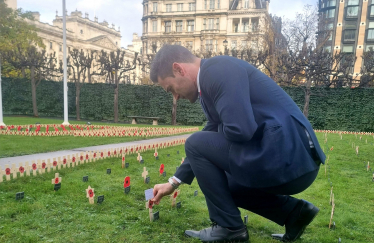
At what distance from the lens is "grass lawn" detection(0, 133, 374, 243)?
253 cm

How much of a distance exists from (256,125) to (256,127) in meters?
0.01

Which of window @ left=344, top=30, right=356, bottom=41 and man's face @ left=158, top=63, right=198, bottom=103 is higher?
window @ left=344, top=30, right=356, bottom=41

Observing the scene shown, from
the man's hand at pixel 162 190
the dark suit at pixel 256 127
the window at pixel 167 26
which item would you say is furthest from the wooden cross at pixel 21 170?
the window at pixel 167 26

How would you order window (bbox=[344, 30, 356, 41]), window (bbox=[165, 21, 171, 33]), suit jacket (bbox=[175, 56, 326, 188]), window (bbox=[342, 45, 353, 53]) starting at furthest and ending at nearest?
window (bbox=[165, 21, 171, 33]) < window (bbox=[342, 45, 353, 53]) < window (bbox=[344, 30, 356, 41]) < suit jacket (bbox=[175, 56, 326, 188])

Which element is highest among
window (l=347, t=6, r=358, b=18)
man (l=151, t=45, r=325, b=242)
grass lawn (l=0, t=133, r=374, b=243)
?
window (l=347, t=6, r=358, b=18)

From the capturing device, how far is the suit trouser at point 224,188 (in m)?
2.10

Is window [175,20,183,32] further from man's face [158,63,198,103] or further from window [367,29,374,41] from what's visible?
man's face [158,63,198,103]

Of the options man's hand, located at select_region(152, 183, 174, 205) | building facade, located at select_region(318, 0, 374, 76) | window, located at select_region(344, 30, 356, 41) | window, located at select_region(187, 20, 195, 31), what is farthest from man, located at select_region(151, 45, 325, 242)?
window, located at select_region(344, 30, 356, 41)

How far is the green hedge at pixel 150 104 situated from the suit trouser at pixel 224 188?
59.7 ft

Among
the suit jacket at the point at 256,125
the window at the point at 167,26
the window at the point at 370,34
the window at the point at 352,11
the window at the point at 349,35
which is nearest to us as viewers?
the suit jacket at the point at 256,125

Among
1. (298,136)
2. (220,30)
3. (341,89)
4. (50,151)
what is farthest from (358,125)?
(220,30)

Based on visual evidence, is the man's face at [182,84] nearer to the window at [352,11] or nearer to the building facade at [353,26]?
the building facade at [353,26]

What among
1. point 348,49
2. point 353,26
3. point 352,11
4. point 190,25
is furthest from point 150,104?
point 352,11

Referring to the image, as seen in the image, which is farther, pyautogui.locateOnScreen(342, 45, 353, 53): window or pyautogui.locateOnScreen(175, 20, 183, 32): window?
pyautogui.locateOnScreen(175, 20, 183, 32): window
